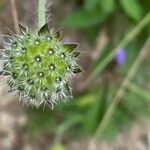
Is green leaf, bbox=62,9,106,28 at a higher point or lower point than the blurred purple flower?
higher

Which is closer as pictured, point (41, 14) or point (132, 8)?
point (41, 14)

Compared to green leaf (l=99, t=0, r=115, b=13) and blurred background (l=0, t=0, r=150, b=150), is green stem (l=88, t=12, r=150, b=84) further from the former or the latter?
green leaf (l=99, t=0, r=115, b=13)

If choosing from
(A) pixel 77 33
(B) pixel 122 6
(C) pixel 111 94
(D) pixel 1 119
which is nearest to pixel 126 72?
(C) pixel 111 94

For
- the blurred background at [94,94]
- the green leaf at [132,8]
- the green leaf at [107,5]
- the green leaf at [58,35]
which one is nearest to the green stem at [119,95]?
the blurred background at [94,94]

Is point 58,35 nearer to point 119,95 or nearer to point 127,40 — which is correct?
point 127,40

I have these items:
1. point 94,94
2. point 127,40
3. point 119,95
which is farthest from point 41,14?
point 94,94

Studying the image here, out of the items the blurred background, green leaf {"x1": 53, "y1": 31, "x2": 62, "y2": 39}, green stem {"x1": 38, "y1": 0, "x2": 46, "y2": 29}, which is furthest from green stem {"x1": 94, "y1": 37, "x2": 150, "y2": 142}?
green leaf {"x1": 53, "y1": 31, "x2": 62, "y2": 39}

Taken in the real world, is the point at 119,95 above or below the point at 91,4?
below
